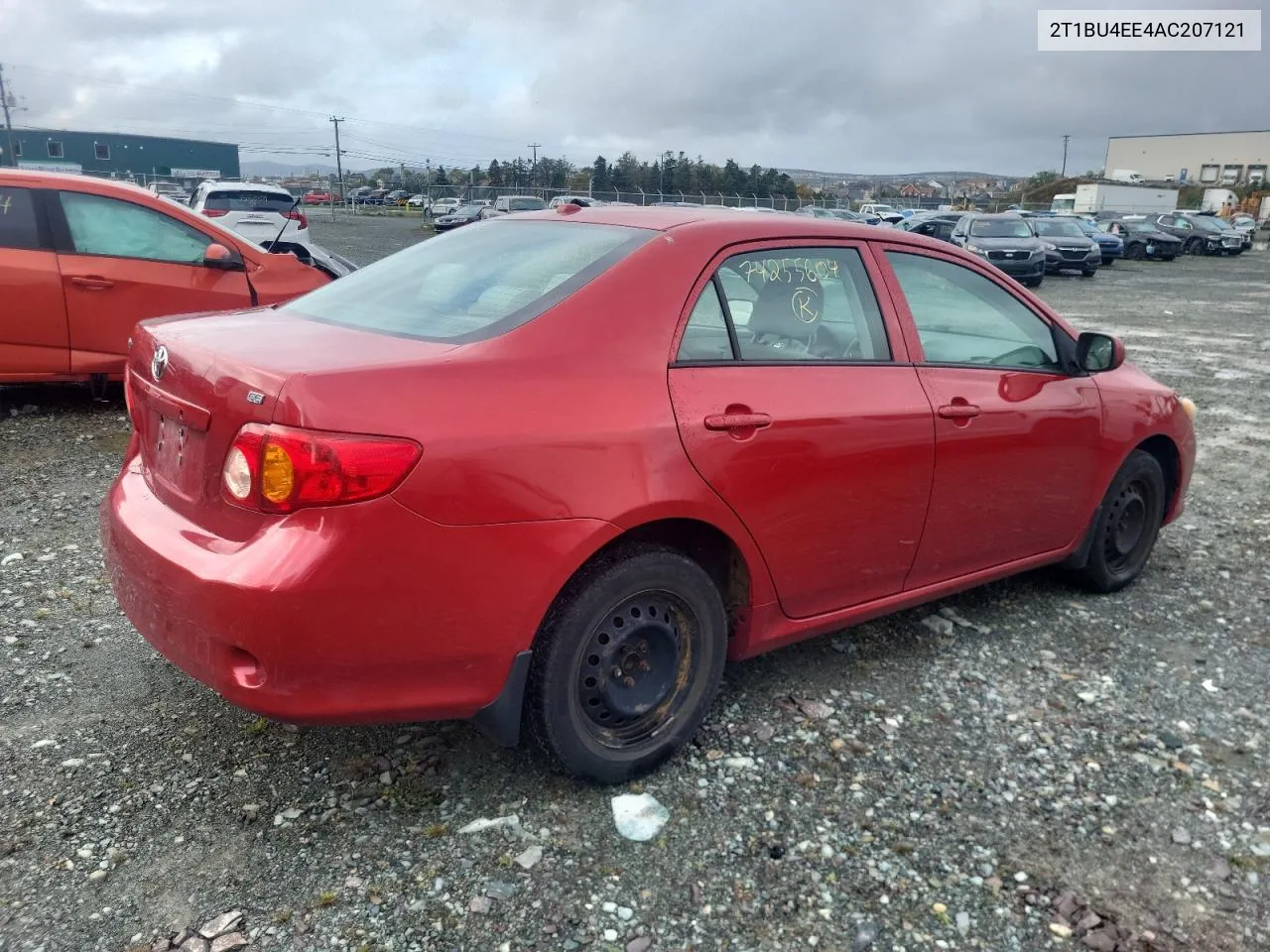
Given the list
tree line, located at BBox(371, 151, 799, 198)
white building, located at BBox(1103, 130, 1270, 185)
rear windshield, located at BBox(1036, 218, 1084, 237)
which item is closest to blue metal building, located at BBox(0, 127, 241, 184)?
tree line, located at BBox(371, 151, 799, 198)

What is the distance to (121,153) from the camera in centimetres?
8538

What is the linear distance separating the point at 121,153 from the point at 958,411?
97.2 metres

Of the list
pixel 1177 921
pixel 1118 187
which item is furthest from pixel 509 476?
pixel 1118 187

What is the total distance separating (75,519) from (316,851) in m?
3.12

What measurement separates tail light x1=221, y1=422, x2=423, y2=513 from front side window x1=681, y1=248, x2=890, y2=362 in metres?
0.96

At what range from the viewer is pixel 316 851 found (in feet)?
8.54

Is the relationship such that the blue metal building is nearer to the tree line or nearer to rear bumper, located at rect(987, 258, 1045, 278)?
the tree line

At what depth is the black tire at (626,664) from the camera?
267 centimetres

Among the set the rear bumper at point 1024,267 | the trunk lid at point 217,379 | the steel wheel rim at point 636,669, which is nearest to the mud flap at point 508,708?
the steel wheel rim at point 636,669

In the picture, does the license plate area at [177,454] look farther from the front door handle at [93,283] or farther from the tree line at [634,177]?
the tree line at [634,177]

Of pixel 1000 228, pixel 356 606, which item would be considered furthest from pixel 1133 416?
pixel 1000 228

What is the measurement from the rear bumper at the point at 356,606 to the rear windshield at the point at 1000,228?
2237 centimetres

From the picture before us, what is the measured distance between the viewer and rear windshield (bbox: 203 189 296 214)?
2023cm

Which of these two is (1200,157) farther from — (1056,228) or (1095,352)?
(1095,352)
